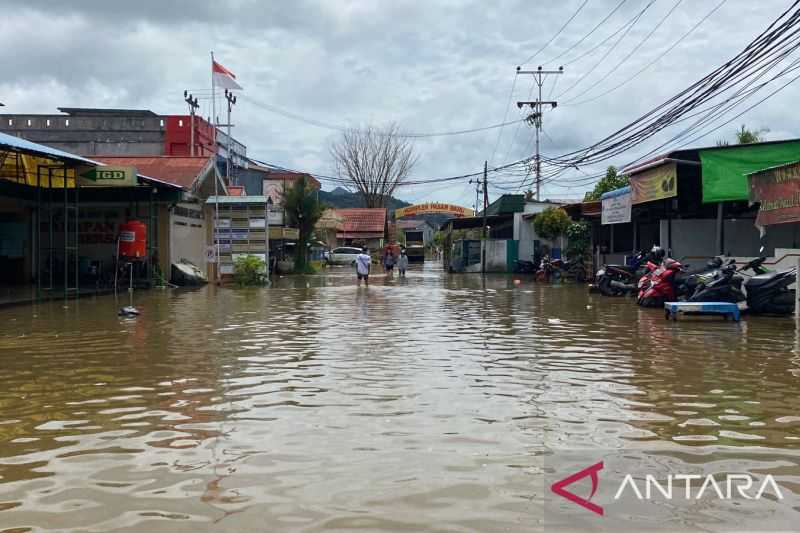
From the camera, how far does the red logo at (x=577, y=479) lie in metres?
3.85

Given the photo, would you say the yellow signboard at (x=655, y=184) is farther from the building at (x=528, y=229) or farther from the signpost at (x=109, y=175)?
the building at (x=528, y=229)

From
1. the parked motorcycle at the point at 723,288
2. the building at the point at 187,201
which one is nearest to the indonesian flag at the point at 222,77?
the building at the point at 187,201

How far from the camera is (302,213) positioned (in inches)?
1490

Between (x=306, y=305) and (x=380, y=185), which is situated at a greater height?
(x=380, y=185)

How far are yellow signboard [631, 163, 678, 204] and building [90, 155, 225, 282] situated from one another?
1512cm

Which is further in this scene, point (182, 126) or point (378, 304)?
point (182, 126)

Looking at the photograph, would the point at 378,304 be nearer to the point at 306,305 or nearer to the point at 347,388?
the point at 306,305

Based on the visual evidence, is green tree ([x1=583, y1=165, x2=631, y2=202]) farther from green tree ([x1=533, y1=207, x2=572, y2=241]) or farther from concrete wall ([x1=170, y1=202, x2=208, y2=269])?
concrete wall ([x1=170, y1=202, x2=208, y2=269])

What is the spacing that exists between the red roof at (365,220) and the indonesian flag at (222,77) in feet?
96.9

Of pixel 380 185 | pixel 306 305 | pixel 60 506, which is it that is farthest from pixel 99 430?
pixel 380 185

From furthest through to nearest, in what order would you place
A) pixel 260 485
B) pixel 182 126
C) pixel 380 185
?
pixel 380 185
pixel 182 126
pixel 260 485

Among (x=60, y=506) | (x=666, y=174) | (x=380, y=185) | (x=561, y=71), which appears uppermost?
(x=561, y=71)

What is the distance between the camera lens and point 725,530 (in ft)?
11.5

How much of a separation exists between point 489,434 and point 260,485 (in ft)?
6.09
